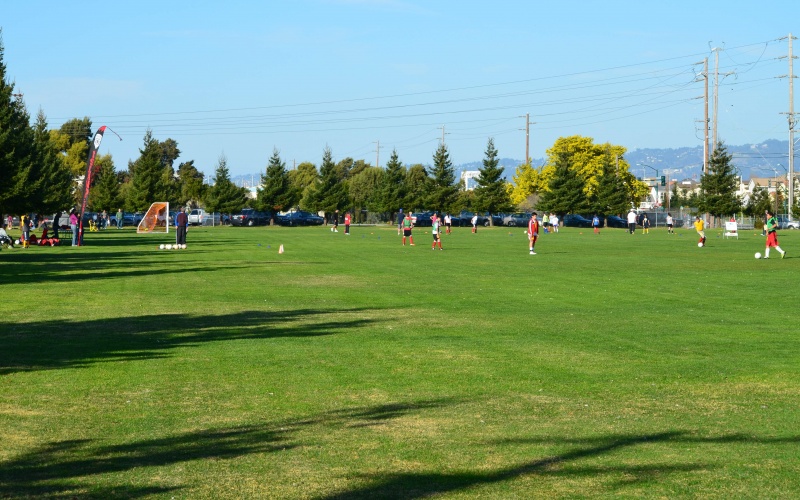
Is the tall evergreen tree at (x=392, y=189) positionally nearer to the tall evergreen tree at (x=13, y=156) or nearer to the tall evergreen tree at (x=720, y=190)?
the tall evergreen tree at (x=720, y=190)

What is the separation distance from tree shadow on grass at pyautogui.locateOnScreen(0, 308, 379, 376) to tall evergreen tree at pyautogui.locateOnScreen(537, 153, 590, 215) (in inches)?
3855

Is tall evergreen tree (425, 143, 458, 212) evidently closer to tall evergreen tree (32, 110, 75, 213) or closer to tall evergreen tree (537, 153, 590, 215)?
tall evergreen tree (537, 153, 590, 215)

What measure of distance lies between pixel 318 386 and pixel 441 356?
9.94ft

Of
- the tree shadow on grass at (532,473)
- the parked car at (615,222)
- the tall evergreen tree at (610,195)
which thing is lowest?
the tree shadow on grass at (532,473)

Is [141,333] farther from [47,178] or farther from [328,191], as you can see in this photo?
[328,191]

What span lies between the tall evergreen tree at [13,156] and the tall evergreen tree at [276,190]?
194ft

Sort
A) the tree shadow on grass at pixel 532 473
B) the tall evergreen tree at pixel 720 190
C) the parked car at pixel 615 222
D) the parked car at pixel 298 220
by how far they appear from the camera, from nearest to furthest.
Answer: the tree shadow on grass at pixel 532 473 < the tall evergreen tree at pixel 720 190 < the parked car at pixel 298 220 < the parked car at pixel 615 222

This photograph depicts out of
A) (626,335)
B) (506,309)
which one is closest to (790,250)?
(506,309)

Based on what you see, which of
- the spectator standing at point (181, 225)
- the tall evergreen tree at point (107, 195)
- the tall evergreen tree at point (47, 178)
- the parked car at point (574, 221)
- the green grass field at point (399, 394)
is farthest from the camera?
the parked car at point (574, 221)

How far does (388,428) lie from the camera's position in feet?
31.4

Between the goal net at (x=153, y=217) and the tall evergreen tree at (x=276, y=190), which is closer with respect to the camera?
the goal net at (x=153, y=217)

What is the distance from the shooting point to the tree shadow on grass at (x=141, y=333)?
14352 mm

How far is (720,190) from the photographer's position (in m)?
108

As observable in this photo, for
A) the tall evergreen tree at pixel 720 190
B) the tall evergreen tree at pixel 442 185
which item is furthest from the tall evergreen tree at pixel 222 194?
the tall evergreen tree at pixel 720 190
